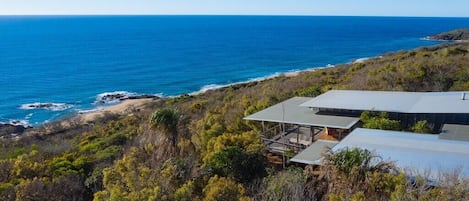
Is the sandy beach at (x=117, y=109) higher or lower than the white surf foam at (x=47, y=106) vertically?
lower

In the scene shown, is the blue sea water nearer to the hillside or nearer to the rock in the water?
the rock in the water

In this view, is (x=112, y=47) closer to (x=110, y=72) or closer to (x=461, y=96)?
(x=110, y=72)

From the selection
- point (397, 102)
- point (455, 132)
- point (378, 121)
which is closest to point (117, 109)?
point (397, 102)

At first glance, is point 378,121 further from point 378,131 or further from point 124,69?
point 124,69

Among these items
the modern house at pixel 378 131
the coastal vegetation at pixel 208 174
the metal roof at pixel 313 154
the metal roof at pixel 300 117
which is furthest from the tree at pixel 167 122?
the metal roof at pixel 313 154

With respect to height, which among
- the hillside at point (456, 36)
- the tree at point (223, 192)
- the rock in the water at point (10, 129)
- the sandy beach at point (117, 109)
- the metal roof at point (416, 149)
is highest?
the hillside at point (456, 36)

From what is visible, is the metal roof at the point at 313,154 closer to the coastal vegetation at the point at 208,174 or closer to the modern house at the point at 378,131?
the modern house at the point at 378,131

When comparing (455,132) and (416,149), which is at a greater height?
(455,132)
